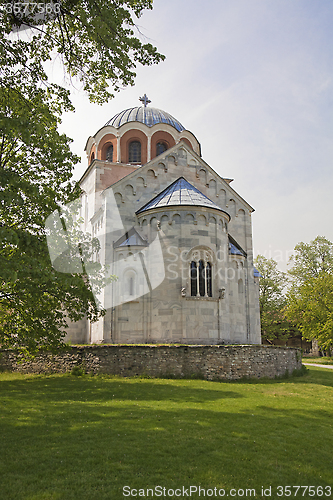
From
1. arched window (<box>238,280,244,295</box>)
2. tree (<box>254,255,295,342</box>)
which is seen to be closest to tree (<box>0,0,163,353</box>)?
arched window (<box>238,280,244,295</box>)

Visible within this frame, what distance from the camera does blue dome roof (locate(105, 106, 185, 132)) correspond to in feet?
94.9

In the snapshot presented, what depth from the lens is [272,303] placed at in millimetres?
45250

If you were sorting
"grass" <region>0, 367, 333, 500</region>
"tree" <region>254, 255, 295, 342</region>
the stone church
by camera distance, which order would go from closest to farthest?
"grass" <region>0, 367, 333, 500</region> → the stone church → "tree" <region>254, 255, 295, 342</region>

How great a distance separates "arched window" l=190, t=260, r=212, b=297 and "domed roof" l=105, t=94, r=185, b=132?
13.1 metres

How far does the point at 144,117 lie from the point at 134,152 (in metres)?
3.45

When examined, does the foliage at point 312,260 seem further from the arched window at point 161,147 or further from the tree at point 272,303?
the arched window at point 161,147

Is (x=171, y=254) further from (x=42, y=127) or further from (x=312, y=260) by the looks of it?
(x=312, y=260)

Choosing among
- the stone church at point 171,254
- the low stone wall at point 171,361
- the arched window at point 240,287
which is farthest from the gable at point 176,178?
the low stone wall at point 171,361

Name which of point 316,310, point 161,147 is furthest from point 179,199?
point 316,310

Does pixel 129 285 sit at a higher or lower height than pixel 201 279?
lower

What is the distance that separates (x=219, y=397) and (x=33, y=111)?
34.6 ft

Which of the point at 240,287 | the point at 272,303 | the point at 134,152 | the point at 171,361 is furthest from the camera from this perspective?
the point at 272,303

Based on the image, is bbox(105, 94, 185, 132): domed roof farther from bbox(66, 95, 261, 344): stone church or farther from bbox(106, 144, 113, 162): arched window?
bbox(66, 95, 261, 344): stone church

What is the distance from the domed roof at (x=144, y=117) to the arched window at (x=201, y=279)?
13.1 meters
